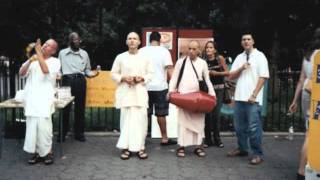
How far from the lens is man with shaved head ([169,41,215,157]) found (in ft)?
28.0

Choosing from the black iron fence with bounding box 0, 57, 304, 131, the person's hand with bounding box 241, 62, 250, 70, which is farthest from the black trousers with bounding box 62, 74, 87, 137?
the person's hand with bounding box 241, 62, 250, 70

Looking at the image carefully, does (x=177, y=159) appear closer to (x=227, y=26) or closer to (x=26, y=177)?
(x=26, y=177)

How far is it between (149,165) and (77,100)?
8.20 feet

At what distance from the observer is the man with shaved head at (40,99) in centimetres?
793

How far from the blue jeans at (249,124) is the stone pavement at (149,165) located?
0.28m

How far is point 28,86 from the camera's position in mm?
8008

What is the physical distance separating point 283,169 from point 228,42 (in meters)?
11.2

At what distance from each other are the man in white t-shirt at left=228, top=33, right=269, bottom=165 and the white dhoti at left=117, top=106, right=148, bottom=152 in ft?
5.00

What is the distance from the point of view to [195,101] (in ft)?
26.8

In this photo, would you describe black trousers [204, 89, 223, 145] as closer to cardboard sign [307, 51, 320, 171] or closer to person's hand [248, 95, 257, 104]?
person's hand [248, 95, 257, 104]

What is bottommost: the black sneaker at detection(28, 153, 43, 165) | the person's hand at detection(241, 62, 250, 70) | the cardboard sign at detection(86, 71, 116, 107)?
the black sneaker at detection(28, 153, 43, 165)

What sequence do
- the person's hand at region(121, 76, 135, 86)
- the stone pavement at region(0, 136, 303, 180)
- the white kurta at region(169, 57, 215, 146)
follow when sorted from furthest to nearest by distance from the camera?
the white kurta at region(169, 57, 215, 146) → the person's hand at region(121, 76, 135, 86) → the stone pavement at region(0, 136, 303, 180)

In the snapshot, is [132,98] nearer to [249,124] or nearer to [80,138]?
[249,124]

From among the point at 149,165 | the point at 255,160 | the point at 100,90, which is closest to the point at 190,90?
the point at 149,165
